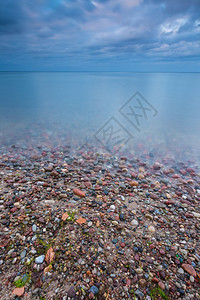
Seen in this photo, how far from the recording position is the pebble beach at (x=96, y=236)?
75.7 inches

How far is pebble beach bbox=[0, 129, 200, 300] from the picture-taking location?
75.7 inches

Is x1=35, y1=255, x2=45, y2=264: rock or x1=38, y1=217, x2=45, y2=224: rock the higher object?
x1=38, y1=217, x2=45, y2=224: rock

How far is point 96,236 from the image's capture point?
248 centimetres

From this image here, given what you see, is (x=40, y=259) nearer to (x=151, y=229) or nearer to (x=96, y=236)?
(x=96, y=236)

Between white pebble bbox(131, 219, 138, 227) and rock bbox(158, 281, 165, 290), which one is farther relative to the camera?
white pebble bbox(131, 219, 138, 227)

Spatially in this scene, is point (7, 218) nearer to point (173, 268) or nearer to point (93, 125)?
point (173, 268)

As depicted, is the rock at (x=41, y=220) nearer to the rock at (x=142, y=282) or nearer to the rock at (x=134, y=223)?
the rock at (x=134, y=223)

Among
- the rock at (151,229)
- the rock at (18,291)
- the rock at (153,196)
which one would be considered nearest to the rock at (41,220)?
the rock at (18,291)

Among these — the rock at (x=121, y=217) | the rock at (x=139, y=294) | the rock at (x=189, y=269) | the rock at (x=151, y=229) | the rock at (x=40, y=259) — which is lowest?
the rock at (x=40, y=259)

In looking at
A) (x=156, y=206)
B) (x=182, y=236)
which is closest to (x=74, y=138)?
(x=156, y=206)

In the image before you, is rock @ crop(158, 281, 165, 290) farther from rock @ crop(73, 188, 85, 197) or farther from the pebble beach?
rock @ crop(73, 188, 85, 197)

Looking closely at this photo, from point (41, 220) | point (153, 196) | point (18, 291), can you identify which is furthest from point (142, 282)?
point (153, 196)

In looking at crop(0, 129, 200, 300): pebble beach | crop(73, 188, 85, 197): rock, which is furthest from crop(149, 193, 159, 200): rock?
crop(73, 188, 85, 197): rock

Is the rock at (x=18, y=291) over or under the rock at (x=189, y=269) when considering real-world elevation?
under
